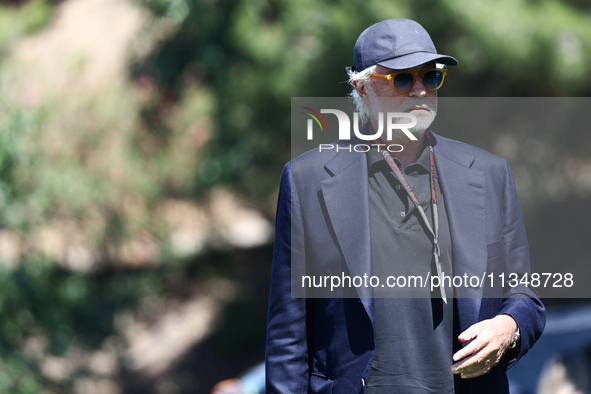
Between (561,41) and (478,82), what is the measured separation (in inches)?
32.3

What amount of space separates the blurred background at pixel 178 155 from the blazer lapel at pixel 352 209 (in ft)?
9.34

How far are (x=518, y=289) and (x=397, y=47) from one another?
0.76m

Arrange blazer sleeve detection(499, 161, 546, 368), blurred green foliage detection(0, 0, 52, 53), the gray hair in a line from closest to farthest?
blazer sleeve detection(499, 161, 546, 368) < the gray hair < blurred green foliage detection(0, 0, 52, 53)

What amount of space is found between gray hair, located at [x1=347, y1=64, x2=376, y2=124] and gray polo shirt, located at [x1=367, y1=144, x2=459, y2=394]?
35 cm

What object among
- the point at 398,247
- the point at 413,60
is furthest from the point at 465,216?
the point at 413,60

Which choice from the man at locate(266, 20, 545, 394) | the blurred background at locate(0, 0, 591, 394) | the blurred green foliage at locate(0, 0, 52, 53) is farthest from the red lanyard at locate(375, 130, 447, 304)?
the blurred green foliage at locate(0, 0, 52, 53)

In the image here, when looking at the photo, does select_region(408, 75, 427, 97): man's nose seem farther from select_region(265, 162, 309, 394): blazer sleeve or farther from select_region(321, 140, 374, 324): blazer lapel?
select_region(265, 162, 309, 394): blazer sleeve

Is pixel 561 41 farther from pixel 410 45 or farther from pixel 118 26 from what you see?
pixel 118 26

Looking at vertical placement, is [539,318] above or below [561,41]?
below

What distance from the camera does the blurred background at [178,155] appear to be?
14.5 feet

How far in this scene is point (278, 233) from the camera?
166cm

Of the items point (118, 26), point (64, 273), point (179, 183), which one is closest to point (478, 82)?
point (179, 183)

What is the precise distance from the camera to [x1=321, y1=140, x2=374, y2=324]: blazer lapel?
1.53 metres

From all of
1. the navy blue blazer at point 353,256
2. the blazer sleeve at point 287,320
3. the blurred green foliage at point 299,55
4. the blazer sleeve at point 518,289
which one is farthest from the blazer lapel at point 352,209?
the blurred green foliage at point 299,55
